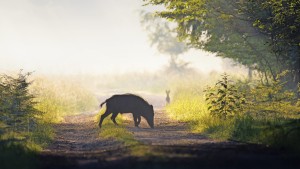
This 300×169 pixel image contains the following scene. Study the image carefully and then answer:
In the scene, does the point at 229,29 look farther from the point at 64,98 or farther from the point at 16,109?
the point at 64,98

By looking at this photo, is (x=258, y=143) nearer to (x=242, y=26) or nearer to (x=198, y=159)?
(x=198, y=159)

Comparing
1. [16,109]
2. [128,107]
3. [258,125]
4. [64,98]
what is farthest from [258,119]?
[64,98]

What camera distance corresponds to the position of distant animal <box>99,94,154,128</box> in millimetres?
20750

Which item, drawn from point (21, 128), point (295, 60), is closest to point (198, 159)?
point (21, 128)

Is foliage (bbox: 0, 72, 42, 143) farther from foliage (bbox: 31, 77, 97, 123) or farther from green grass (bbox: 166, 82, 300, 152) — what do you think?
foliage (bbox: 31, 77, 97, 123)

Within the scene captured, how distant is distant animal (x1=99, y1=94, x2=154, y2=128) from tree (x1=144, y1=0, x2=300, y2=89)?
4346mm

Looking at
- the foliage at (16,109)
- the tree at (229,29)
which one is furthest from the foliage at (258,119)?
the foliage at (16,109)

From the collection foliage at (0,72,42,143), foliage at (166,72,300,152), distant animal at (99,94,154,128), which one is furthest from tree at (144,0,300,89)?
foliage at (0,72,42,143)

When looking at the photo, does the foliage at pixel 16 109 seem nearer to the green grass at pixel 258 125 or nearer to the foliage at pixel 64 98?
the green grass at pixel 258 125

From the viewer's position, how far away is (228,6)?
74.3 ft

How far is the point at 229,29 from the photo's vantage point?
23.9 meters

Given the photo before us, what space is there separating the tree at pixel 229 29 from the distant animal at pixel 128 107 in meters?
4.35

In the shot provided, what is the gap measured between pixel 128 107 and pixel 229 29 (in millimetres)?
6398

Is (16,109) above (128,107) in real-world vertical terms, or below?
below
